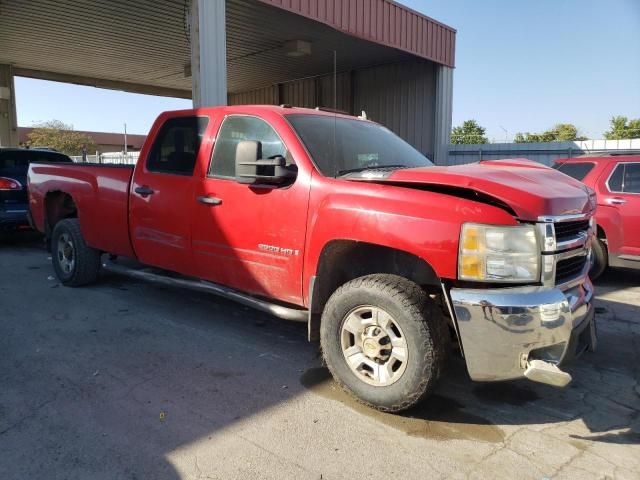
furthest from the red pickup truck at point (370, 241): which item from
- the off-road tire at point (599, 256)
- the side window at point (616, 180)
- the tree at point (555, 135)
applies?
the tree at point (555, 135)

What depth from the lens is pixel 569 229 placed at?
124 inches

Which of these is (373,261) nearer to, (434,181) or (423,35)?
(434,181)

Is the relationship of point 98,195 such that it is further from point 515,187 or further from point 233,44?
point 233,44

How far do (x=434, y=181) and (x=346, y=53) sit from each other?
14.7 meters

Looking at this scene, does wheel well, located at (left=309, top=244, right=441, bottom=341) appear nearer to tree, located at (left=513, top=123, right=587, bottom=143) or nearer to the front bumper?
the front bumper

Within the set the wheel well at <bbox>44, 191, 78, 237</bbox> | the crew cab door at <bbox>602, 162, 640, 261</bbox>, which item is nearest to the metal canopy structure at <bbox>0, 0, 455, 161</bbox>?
the wheel well at <bbox>44, 191, 78, 237</bbox>

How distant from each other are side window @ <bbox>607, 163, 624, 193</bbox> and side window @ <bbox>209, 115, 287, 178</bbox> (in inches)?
211

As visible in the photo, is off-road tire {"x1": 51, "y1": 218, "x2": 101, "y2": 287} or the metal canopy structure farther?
the metal canopy structure

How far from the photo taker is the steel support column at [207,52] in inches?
358

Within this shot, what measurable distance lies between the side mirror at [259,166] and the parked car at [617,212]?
5213 mm

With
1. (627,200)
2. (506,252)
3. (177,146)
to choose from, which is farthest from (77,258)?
(627,200)

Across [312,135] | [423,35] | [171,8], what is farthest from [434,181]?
[423,35]

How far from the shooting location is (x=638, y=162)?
6883 mm

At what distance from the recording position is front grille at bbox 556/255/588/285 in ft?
9.93
